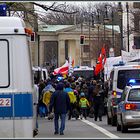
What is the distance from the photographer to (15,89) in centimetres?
1245

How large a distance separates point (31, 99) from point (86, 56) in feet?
377

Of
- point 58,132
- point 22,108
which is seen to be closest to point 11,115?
point 22,108

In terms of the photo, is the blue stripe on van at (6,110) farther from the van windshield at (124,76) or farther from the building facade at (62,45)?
the building facade at (62,45)

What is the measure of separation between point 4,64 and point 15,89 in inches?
20.5

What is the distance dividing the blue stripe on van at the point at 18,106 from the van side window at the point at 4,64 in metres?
0.25

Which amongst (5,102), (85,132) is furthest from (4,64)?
(85,132)

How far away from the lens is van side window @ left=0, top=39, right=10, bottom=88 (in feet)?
41.1

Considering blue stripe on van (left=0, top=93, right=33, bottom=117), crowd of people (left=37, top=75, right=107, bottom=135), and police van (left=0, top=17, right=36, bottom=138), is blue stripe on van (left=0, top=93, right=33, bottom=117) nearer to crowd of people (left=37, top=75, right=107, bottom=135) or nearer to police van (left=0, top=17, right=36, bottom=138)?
police van (left=0, top=17, right=36, bottom=138)

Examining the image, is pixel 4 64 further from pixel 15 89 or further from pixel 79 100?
pixel 79 100

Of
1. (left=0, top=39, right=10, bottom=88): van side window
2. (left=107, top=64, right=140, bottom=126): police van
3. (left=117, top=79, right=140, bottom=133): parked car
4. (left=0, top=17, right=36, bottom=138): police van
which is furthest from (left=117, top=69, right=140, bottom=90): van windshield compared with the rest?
(left=0, top=39, right=10, bottom=88): van side window

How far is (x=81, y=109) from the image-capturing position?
1262 inches

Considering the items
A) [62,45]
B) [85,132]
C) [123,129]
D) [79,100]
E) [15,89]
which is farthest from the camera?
[62,45]

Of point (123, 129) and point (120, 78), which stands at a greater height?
point (120, 78)

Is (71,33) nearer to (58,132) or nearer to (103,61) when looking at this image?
(103,61)
